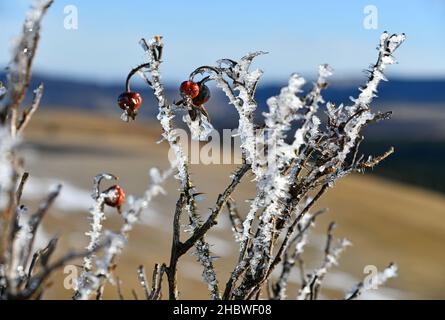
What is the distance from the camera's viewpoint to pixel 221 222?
55.0ft

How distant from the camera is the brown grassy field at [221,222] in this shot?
43.4 ft

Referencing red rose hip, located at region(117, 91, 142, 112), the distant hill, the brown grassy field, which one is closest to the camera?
red rose hip, located at region(117, 91, 142, 112)

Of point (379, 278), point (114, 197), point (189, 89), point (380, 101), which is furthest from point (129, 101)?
point (380, 101)

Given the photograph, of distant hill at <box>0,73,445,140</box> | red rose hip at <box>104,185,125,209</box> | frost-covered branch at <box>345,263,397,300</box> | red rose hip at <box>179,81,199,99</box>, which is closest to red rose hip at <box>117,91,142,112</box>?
red rose hip at <box>179,81,199,99</box>

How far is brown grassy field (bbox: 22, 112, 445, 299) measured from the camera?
43.4 ft

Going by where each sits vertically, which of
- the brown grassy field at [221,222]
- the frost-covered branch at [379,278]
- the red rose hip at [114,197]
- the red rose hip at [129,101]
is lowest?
the frost-covered branch at [379,278]

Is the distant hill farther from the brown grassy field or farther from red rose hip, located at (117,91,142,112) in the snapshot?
red rose hip, located at (117,91,142,112)

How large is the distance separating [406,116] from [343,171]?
133446 mm

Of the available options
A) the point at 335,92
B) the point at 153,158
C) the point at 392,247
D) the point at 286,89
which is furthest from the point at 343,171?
the point at 335,92

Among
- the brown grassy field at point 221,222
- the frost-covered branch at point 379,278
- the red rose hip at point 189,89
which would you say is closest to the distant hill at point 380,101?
the brown grassy field at point 221,222

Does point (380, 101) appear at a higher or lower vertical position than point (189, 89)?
higher

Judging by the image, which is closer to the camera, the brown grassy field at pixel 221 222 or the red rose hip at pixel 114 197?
the red rose hip at pixel 114 197

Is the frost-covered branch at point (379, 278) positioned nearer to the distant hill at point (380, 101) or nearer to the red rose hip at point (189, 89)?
the red rose hip at point (189, 89)

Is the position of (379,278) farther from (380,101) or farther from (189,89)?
(380,101)
